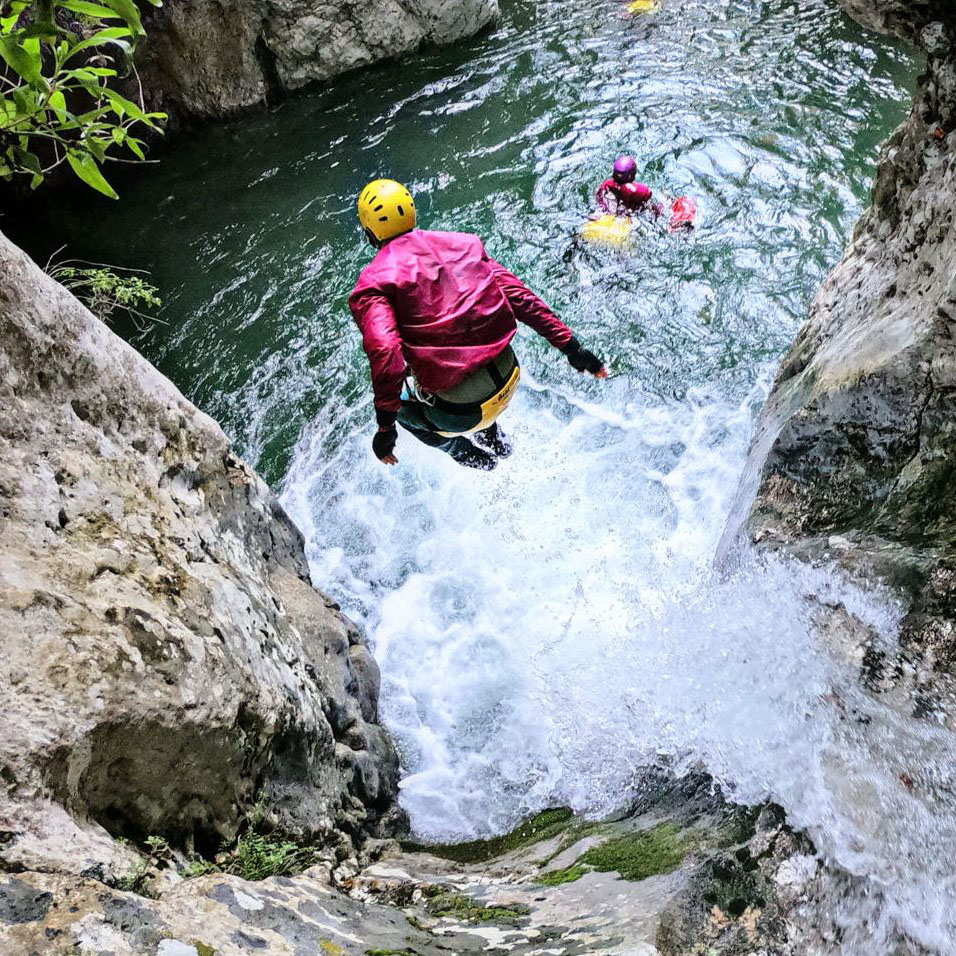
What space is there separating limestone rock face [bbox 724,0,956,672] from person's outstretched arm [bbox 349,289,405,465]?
2061 millimetres

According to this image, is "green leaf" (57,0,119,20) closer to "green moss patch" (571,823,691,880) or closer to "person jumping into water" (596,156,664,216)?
"green moss patch" (571,823,691,880)

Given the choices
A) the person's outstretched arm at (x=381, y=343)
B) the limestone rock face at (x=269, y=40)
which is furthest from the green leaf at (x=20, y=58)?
the limestone rock face at (x=269, y=40)

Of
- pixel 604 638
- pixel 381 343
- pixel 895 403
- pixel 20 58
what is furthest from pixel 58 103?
pixel 604 638

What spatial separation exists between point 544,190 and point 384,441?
5040 millimetres

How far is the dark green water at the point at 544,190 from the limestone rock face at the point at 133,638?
311cm

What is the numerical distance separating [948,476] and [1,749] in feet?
10.7

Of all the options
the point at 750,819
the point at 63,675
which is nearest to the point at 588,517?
the point at 750,819

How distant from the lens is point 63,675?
2174 millimetres

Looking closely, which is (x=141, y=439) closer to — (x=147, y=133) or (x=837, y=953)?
(x=837, y=953)

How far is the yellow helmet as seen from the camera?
4.38 metres

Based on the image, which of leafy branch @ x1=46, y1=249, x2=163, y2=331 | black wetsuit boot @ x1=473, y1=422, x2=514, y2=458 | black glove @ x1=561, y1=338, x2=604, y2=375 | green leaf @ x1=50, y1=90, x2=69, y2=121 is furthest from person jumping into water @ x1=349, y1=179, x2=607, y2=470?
leafy branch @ x1=46, y1=249, x2=163, y2=331

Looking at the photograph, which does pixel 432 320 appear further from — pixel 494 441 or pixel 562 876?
pixel 562 876

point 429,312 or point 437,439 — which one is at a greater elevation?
point 429,312

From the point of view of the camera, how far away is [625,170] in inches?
294
